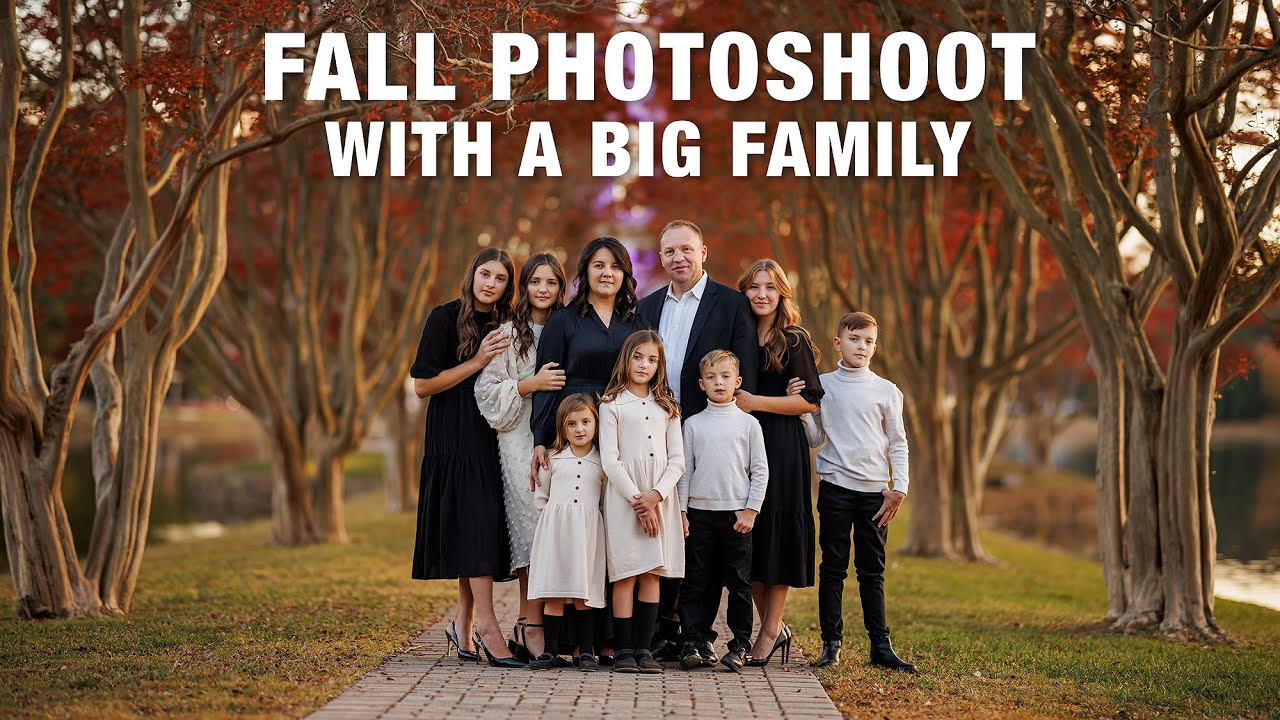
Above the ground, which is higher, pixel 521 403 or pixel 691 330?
pixel 691 330

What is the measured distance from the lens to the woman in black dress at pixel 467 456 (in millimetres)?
7094

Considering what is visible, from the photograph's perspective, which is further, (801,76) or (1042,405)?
(1042,405)

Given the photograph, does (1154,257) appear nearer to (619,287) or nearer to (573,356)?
(619,287)

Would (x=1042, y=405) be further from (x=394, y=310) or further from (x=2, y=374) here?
(x=2, y=374)

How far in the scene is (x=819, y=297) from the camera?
880 inches

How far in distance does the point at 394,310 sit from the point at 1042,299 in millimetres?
16026

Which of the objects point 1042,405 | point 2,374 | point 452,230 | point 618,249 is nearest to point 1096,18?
point 618,249

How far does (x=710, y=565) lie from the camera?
702 cm

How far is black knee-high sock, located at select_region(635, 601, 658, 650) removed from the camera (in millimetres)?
6839

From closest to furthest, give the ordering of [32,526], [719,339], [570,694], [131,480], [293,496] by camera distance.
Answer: [570,694] → [719,339] → [32,526] → [131,480] → [293,496]

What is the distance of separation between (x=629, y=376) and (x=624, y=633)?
138 centimetres

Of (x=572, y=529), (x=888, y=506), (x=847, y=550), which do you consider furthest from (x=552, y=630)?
(x=888, y=506)

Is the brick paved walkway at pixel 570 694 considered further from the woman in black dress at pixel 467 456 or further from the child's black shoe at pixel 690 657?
the woman in black dress at pixel 467 456

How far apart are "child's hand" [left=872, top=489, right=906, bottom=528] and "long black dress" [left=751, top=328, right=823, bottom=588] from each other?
38 centimetres
